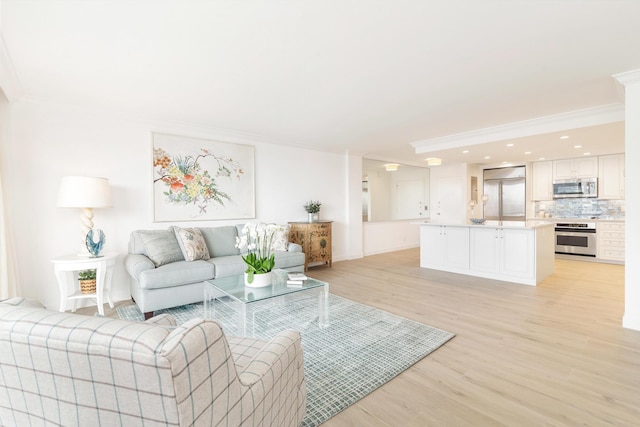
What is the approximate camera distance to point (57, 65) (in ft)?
8.37

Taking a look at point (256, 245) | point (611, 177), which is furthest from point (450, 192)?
point (256, 245)

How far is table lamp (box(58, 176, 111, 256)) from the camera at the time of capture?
315 centimetres

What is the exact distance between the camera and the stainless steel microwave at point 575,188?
629 centimetres

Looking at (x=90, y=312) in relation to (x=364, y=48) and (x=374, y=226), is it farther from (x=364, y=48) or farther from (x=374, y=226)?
(x=374, y=226)

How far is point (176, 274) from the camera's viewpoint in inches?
130

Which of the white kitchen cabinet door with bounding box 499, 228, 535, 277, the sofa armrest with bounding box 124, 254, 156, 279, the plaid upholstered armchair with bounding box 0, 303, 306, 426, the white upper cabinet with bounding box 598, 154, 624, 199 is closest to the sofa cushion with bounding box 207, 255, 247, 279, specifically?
the sofa armrest with bounding box 124, 254, 156, 279

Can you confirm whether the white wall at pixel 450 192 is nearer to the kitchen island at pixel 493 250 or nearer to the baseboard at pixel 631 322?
the kitchen island at pixel 493 250

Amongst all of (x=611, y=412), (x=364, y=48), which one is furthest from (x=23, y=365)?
(x=611, y=412)

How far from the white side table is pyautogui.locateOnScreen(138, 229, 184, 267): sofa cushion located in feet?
1.21

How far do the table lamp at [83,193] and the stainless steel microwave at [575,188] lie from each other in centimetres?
847

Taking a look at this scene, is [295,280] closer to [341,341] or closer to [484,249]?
[341,341]

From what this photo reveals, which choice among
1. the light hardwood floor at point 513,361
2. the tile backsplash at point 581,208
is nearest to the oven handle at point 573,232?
the tile backsplash at point 581,208

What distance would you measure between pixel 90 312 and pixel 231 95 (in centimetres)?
294

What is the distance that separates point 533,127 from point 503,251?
1.87 meters
